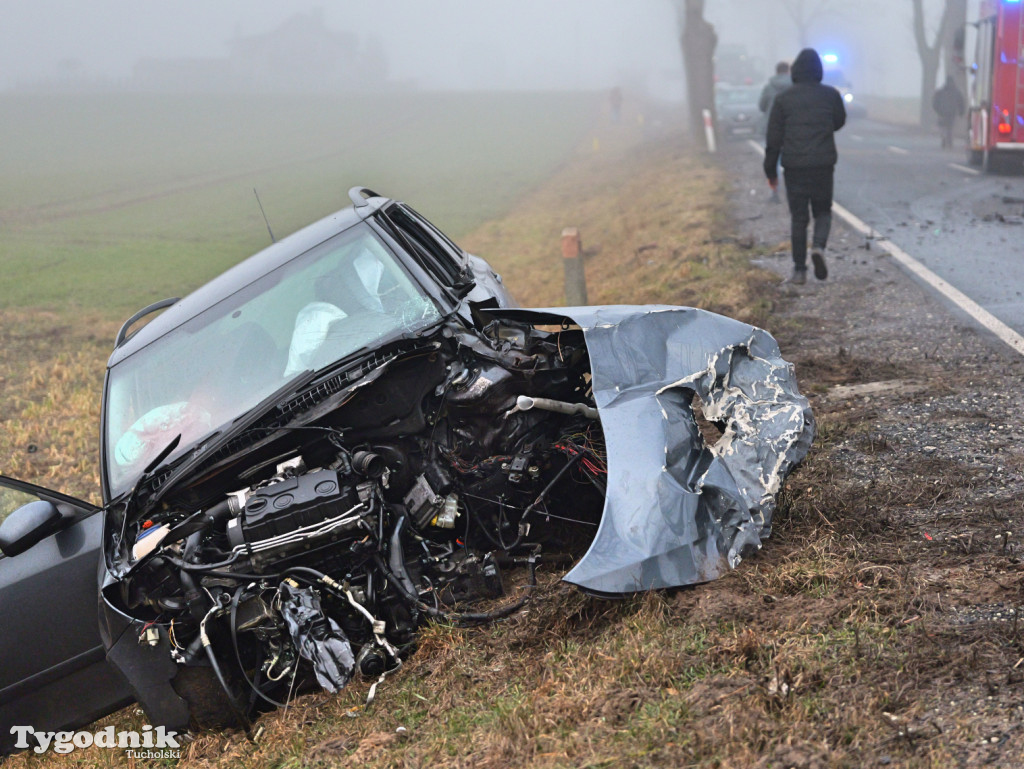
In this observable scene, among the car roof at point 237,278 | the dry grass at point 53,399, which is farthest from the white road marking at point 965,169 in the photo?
the car roof at point 237,278

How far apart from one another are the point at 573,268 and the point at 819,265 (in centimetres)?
241

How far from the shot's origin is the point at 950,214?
12.9 meters

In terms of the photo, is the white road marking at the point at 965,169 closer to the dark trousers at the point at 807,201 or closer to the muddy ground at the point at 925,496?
the dark trousers at the point at 807,201

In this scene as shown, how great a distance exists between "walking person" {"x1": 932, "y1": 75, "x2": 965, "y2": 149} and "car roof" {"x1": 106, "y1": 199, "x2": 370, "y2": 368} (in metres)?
20.9

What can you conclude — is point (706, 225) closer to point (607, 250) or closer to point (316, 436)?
point (607, 250)

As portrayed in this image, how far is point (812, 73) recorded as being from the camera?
9461mm

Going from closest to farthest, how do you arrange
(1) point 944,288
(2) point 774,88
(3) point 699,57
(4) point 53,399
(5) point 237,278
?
(5) point 237,278
(1) point 944,288
(4) point 53,399
(2) point 774,88
(3) point 699,57

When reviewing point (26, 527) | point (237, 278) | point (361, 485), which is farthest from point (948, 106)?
point (26, 527)

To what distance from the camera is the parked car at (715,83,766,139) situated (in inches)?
1088

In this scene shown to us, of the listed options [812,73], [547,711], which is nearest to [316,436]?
[547,711]

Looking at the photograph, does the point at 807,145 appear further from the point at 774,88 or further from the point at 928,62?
the point at 928,62

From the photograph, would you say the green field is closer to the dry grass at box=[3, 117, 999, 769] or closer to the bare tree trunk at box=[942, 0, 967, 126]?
the bare tree trunk at box=[942, 0, 967, 126]

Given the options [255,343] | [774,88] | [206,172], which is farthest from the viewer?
[206,172]

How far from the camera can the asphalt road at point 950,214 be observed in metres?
8.98
